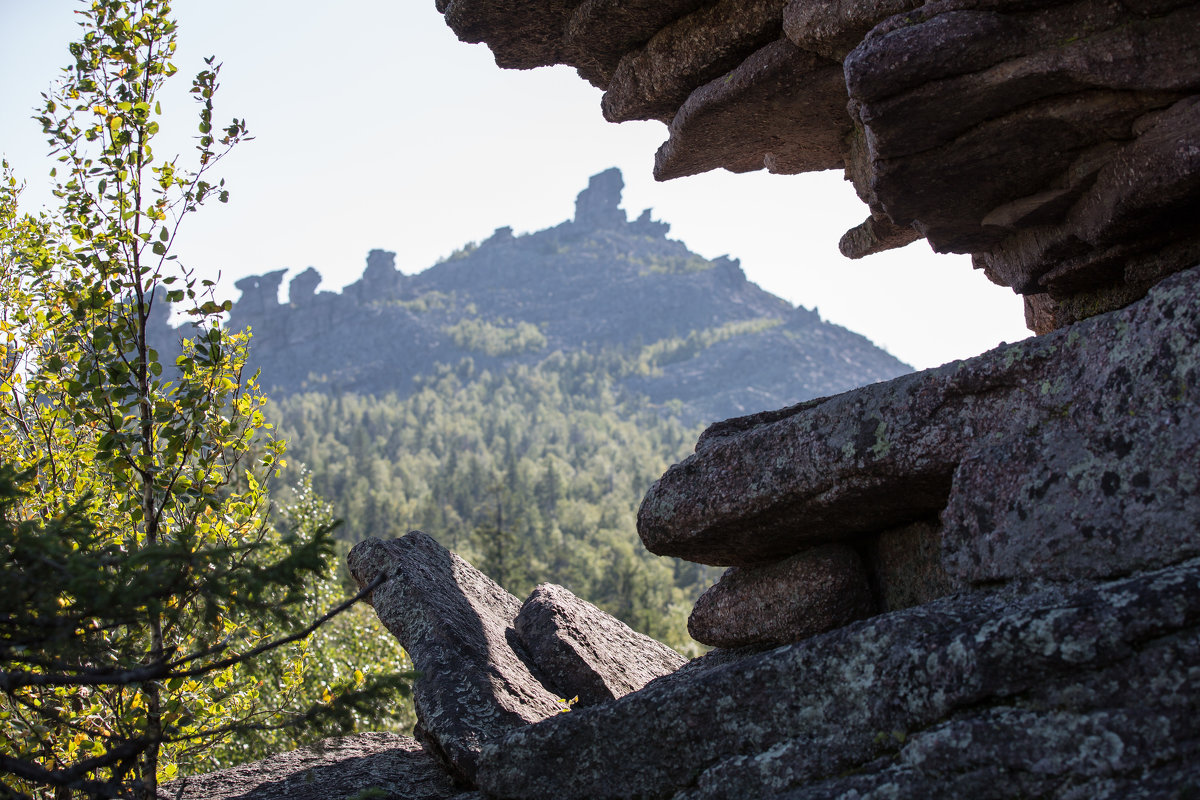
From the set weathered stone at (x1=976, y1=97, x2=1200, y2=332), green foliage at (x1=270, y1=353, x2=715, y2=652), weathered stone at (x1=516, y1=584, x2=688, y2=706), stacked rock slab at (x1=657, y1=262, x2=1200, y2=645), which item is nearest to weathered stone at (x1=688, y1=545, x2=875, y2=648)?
stacked rock slab at (x1=657, y1=262, x2=1200, y2=645)

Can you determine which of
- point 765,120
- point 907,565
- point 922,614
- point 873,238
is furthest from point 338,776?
point 873,238

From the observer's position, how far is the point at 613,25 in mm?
8406

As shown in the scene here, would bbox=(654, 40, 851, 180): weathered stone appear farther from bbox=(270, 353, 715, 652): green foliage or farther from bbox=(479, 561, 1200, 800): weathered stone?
bbox=(270, 353, 715, 652): green foliage

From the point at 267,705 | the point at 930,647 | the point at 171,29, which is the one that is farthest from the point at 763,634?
the point at 267,705

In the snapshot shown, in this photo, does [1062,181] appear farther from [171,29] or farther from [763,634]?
[171,29]

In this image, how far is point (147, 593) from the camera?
3688mm

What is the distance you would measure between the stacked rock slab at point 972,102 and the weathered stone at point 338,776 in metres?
5.37

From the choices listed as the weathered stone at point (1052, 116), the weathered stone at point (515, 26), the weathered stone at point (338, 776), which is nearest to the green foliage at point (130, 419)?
the weathered stone at point (338, 776)

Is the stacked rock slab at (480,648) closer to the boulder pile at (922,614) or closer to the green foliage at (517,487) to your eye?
the boulder pile at (922,614)

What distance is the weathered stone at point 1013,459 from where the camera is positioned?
176 inches

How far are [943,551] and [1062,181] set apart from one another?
117 inches

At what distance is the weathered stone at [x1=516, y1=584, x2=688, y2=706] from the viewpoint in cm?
809

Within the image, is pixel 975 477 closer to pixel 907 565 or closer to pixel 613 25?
pixel 907 565

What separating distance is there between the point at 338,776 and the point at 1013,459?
5.52 m
